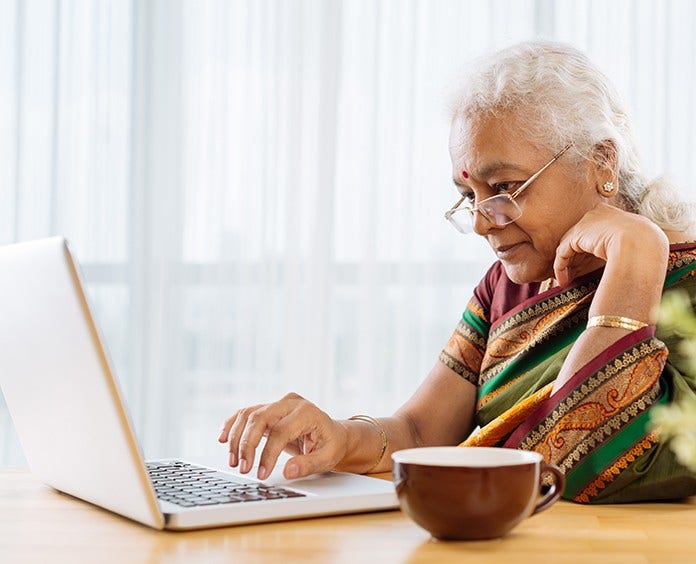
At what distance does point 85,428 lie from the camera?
892mm

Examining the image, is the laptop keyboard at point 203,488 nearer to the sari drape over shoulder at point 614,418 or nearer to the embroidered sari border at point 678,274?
the sari drape over shoulder at point 614,418

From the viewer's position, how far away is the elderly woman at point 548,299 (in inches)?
46.7

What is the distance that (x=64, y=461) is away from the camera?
103cm

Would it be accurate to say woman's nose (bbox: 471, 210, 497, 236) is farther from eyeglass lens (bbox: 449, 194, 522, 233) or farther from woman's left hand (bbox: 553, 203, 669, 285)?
woman's left hand (bbox: 553, 203, 669, 285)

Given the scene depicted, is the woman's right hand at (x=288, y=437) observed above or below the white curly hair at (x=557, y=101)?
below

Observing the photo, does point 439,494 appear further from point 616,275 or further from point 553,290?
point 553,290

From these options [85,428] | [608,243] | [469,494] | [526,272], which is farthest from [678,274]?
[85,428]

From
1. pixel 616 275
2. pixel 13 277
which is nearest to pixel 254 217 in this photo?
pixel 616 275

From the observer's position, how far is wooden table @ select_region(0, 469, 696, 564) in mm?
792

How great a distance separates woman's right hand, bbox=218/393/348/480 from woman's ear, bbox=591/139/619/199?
61 cm

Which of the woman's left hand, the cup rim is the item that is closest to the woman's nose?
the woman's left hand

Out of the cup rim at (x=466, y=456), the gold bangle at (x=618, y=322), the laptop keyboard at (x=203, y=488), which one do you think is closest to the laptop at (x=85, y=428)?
the laptop keyboard at (x=203, y=488)

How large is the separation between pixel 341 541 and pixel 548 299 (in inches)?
33.4

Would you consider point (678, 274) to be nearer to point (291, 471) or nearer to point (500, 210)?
point (500, 210)
